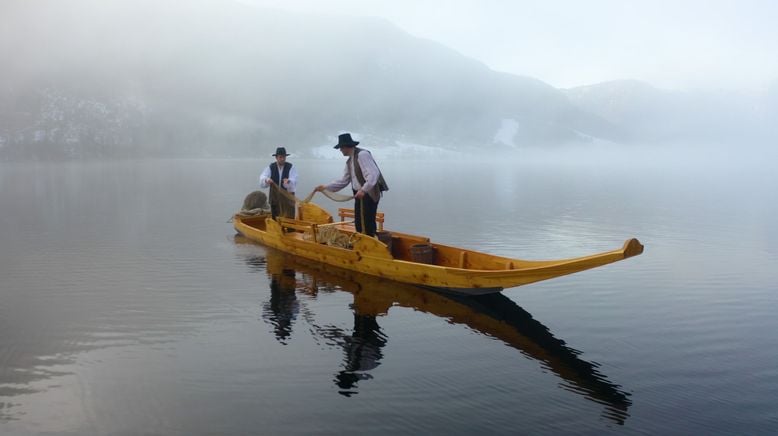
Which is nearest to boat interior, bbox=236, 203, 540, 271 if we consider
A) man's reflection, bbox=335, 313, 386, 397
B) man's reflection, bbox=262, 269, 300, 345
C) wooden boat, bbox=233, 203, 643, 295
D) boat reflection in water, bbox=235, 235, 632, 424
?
wooden boat, bbox=233, 203, 643, 295

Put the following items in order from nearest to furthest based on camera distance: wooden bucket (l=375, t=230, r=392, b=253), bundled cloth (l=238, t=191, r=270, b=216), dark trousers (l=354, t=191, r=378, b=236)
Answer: dark trousers (l=354, t=191, r=378, b=236) → wooden bucket (l=375, t=230, r=392, b=253) → bundled cloth (l=238, t=191, r=270, b=216)

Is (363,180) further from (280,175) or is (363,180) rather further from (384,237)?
(280,175)

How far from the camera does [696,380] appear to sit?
33.1 feet

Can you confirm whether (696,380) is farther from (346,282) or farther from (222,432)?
(346,282)

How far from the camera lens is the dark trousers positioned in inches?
649

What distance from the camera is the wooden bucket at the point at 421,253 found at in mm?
16125

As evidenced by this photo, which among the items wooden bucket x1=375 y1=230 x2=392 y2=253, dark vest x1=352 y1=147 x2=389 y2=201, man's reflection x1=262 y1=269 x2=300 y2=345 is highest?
dark vest x1=352 y1=147 x2=389 y2=201

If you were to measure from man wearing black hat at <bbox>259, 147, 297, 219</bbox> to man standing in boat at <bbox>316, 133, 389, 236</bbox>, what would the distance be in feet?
13.5

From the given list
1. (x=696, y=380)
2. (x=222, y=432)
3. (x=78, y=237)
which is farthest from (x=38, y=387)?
(x=78, y=237)

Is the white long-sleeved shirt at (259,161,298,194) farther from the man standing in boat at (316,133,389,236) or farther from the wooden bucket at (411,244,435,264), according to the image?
the wooden bucket at (411,244,435,264)

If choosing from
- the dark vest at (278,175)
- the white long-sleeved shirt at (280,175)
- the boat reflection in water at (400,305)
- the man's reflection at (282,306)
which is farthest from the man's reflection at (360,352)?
the dark vest at (278,175)

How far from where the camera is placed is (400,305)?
14.6m

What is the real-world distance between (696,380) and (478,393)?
13.3ft

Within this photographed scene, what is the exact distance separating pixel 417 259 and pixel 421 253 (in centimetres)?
21
